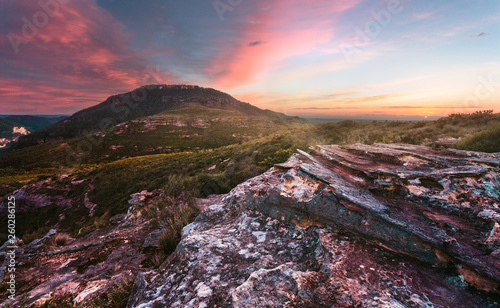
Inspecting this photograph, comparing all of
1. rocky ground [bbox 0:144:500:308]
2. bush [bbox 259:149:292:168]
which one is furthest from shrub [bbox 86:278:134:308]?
bush [bbox 259:149:292:168]

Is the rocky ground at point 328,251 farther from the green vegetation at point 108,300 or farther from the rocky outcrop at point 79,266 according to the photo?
the green vegetation at point 108,300

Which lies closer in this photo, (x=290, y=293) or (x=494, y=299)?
(x=494, y=299)

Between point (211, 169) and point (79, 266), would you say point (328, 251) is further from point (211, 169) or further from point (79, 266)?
point (211, 169)

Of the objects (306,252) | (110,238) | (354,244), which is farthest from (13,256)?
(354,244)

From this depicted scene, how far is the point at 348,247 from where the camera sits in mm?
3086

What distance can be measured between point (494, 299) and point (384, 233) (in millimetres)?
1212

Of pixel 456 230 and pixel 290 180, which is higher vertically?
pixel 290 180

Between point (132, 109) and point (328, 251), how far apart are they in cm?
19873

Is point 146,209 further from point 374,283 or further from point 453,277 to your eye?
point 453,277

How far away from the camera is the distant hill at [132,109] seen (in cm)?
11819

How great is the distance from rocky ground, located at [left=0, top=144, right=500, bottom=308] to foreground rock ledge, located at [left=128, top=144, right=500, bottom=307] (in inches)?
0.6

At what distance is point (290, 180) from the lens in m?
5.02

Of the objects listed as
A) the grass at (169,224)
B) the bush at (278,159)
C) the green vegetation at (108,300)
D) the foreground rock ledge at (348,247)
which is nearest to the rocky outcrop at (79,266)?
the green vegetation at (108,300)

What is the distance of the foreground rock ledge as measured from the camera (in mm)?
2316
